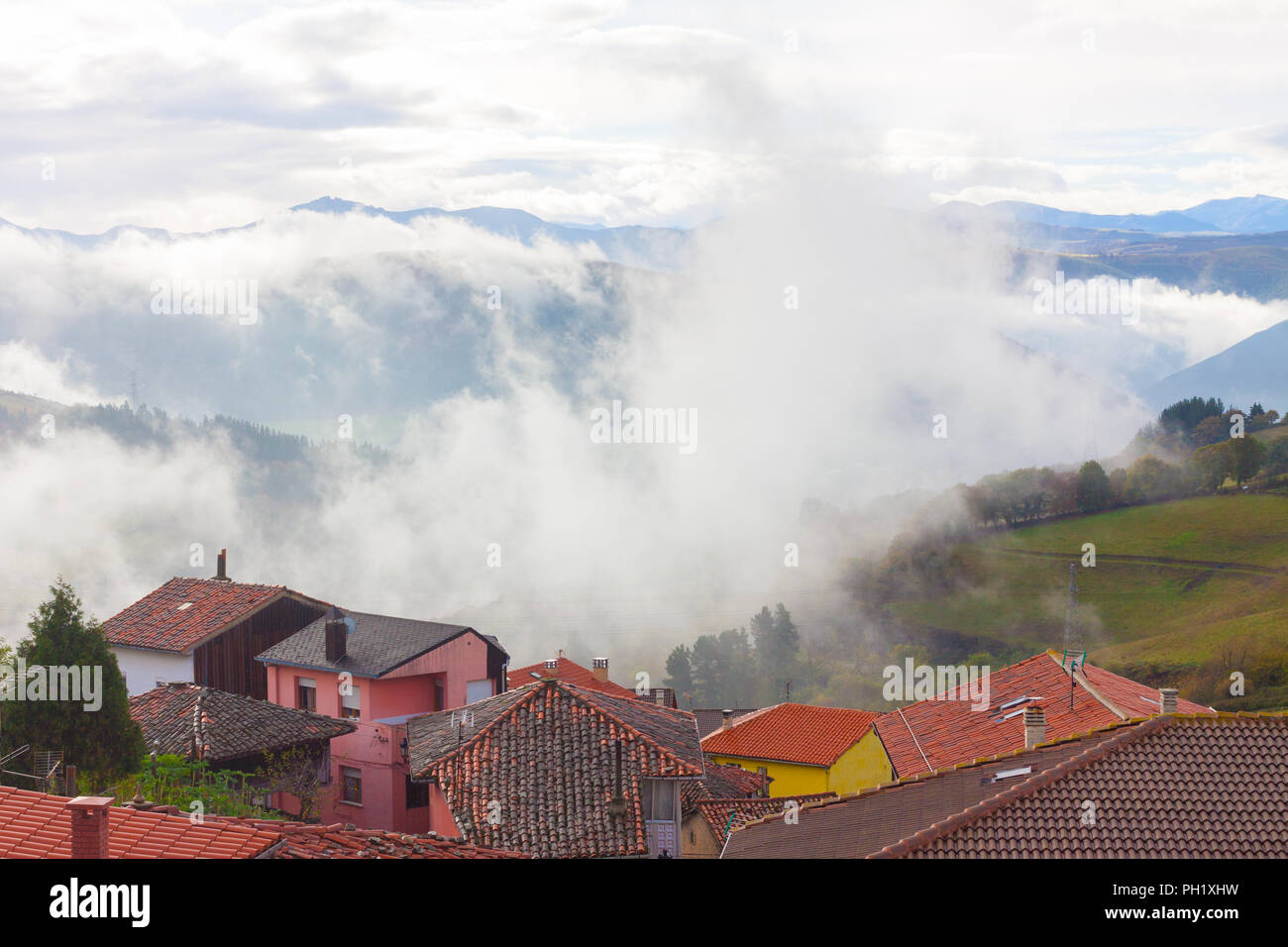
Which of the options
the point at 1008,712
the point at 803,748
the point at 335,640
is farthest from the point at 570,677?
the point at 1008,712

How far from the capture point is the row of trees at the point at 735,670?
4626 inches

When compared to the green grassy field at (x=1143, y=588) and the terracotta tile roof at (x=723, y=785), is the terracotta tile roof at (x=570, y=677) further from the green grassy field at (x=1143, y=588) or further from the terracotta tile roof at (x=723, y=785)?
the green grassy field at (x=1143, y=588)

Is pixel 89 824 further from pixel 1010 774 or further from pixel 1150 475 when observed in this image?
pixel 1150 475

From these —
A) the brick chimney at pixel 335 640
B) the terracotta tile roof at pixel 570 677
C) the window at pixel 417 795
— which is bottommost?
the window at pixel 417 795

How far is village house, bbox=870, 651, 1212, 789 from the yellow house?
5.79 m

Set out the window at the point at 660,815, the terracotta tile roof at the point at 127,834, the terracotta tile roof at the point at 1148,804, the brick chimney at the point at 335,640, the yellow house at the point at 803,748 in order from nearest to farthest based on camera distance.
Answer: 1. the terracotta tile roof at the point at 127,834
2. the terracotta tile roof at the point at 1148,804
3. the window at the point at 660,815
4. the brick chimney at the point at 335,640
5. the yellow house at the point at 803,748

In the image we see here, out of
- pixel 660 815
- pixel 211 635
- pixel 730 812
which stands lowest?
pixel 730 812

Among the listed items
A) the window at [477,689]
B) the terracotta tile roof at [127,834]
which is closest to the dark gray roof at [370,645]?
the window at [477,689]

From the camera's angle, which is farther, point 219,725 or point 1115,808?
point 219,725

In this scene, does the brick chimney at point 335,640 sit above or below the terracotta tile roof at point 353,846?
above

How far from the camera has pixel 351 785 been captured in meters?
35.4

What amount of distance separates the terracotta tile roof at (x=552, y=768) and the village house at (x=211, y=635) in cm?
1770

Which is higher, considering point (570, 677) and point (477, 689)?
point (477, 689)

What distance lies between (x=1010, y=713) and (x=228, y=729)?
2122 cm
